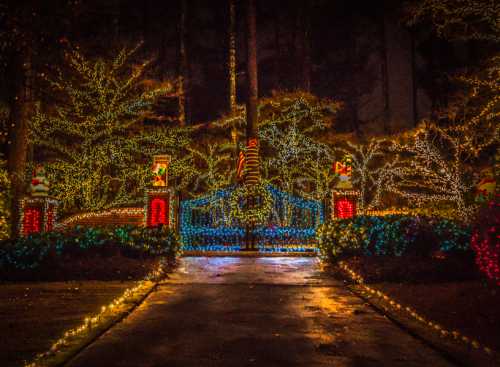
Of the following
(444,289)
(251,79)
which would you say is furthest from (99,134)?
(444,289)

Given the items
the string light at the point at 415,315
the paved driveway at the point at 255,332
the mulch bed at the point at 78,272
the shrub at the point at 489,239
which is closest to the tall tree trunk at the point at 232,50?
the mulch bed at the point at 78,272

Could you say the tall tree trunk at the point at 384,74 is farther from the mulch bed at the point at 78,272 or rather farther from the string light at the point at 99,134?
the mulch bed at the point at 78,272

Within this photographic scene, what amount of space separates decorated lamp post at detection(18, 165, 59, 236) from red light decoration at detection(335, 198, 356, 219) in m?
9.45

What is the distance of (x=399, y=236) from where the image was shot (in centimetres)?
1055

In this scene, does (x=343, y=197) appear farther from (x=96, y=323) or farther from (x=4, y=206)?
(x=96, y=323)

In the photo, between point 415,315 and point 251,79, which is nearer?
point 415,315

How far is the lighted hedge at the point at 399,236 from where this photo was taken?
10.1 m

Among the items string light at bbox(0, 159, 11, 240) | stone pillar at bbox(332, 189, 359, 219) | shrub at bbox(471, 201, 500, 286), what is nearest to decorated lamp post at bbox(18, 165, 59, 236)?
string light at bbox(0, 159, 11, 240)

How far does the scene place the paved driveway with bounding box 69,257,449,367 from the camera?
15.5ft

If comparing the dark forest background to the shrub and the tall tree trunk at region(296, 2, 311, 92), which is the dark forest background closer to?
the tall tree trunk at region(296, 2, 311, 92)

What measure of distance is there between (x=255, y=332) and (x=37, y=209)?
1225cm

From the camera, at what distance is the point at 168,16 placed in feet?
91.4

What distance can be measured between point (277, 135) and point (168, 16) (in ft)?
33.0

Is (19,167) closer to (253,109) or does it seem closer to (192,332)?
(253,109)
